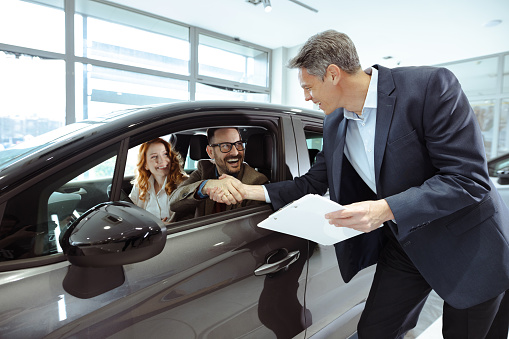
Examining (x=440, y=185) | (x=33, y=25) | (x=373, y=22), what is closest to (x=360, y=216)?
(x=440, y=185)

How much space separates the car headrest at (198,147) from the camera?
1.72m

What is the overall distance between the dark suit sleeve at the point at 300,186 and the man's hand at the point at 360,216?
36cm

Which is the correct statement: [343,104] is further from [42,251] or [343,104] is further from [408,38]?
[408,38]

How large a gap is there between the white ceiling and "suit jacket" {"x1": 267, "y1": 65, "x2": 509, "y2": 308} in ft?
14.2

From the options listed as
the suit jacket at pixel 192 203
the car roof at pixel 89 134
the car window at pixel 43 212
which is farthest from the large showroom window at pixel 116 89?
the car window at pixel 43 212

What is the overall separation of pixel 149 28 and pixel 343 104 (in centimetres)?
521

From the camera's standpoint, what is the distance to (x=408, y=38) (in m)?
5.80

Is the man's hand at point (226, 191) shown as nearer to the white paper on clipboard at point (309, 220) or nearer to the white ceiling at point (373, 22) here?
the white paper on clipboard at point (309, 220)

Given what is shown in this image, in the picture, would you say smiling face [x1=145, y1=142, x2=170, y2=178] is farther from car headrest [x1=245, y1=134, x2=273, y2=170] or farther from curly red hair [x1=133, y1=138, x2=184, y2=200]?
car headrest [x1=245, y1=134, x2=273, y2=170]

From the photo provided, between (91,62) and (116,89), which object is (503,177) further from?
(91,62)

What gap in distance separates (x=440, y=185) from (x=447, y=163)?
0.07 meters

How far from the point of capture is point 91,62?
482 centimetres

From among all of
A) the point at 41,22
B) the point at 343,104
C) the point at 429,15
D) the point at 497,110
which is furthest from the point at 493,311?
the point at 497,110

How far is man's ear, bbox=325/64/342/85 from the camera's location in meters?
0.99
